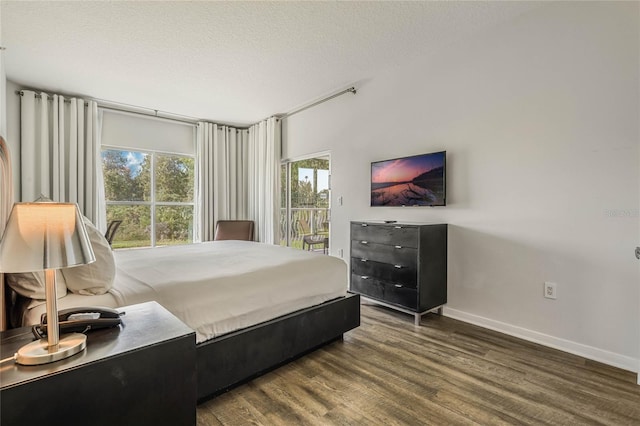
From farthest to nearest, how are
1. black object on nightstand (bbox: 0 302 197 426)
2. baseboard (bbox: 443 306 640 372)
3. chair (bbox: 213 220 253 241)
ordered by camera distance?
chair (bbox: 213 220 253 241), baseboard (bbox: 443 306 640 372), black object on nightstand (bbox: 0 302 197 426)

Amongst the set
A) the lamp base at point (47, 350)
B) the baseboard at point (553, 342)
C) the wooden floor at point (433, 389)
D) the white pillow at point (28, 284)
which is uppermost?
the white pillow at point (28, 284)

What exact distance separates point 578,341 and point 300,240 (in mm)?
3688

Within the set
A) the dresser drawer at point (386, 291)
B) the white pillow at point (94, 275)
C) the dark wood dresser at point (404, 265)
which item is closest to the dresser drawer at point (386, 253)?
the dark wood dresser at point (404, 265)

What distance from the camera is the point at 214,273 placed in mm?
1962

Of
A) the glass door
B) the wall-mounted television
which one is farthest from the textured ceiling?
Result: the glass door

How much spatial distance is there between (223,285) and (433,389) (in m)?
1.45

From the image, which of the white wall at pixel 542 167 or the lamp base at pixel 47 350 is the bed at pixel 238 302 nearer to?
the lamp base at pixel 47 350

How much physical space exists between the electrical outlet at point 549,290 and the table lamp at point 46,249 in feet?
10.0

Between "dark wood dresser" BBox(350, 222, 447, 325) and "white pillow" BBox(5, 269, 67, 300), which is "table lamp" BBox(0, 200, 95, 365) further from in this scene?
"dark wood dresser" BBox(350, 222, 447, 325)

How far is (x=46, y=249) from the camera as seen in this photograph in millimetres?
867

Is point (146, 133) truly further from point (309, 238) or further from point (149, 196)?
point (309, 238)

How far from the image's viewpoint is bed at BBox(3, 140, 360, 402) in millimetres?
1608

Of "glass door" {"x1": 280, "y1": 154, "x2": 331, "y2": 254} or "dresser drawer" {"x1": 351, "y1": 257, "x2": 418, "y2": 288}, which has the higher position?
"glass door" {"x1": 280, "y1": 154, "x2": 331, "y2": 254}

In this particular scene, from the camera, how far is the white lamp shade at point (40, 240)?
843 millimetres
